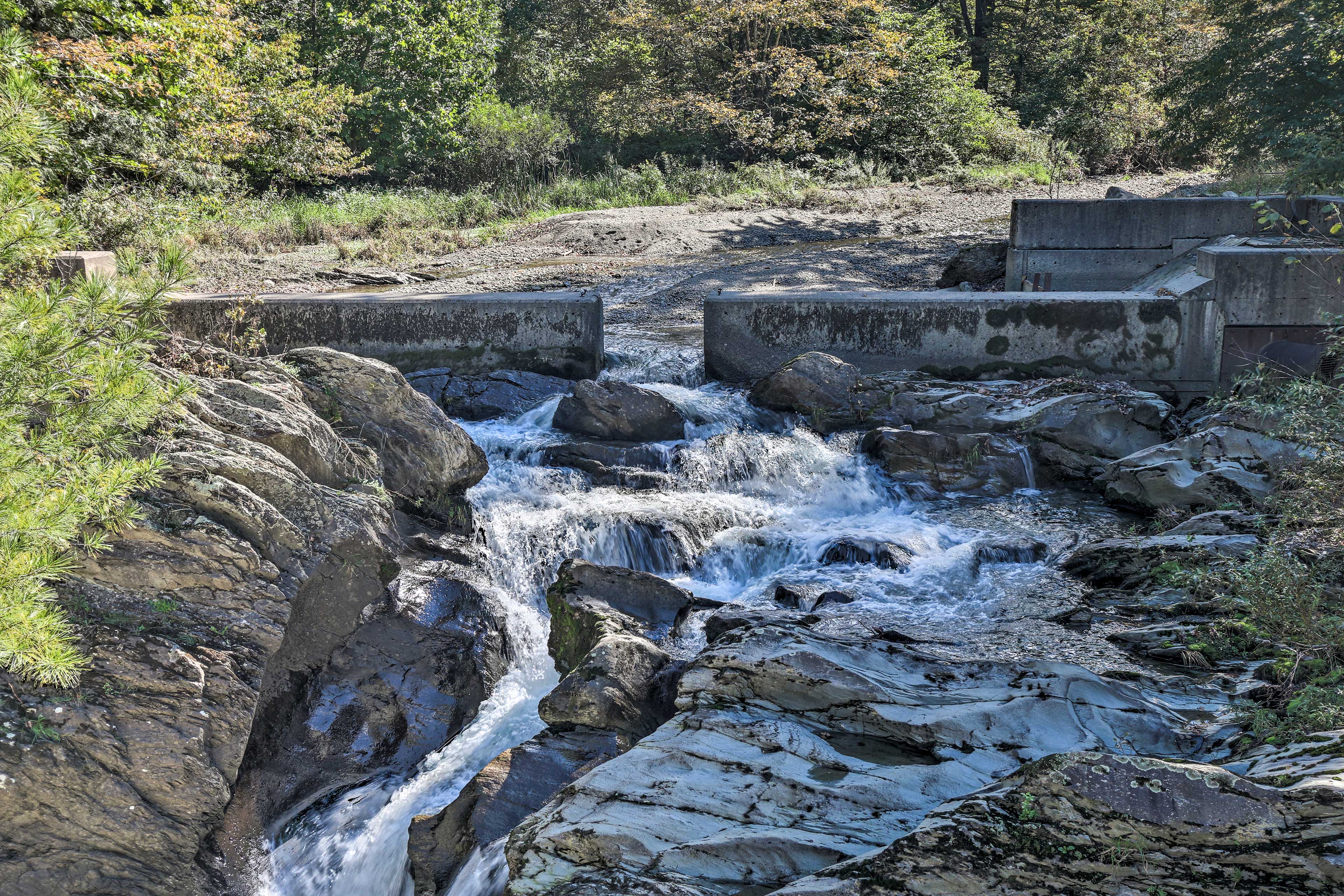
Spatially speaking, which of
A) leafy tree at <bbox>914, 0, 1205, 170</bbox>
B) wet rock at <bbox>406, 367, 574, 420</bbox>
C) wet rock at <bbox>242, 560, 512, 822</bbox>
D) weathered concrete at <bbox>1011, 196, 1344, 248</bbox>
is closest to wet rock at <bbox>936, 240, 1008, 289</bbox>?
weathered concrete at <bbox>1011, 196, 1344, 248</bbox>

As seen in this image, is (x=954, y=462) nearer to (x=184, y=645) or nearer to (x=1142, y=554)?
(x=1142, y=554)

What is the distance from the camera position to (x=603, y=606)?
5.59 m

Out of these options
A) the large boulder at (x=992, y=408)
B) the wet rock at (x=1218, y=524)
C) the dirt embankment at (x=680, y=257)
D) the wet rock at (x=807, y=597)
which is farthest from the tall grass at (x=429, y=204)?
→ the wet rock at (x=1218, y=524)

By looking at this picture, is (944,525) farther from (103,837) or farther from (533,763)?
(103,837)

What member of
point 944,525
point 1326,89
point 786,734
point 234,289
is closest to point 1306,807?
point 786,734

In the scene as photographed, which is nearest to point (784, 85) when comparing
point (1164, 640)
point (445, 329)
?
point (445, 329)

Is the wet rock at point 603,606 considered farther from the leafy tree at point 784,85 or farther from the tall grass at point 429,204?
the leafy tree at point 784,85

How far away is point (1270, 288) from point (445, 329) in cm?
705

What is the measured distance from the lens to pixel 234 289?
11805 millimetres

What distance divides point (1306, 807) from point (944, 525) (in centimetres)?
446

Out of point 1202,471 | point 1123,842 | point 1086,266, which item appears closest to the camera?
point 1123,842

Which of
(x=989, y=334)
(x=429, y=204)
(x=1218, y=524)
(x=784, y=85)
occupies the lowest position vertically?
(x=1218, y=524)

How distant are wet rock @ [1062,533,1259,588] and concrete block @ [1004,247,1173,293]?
549 centimetres

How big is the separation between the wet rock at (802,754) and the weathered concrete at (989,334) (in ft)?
16.6
